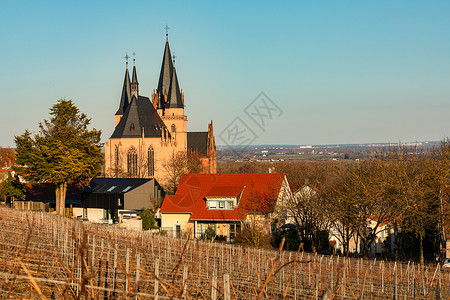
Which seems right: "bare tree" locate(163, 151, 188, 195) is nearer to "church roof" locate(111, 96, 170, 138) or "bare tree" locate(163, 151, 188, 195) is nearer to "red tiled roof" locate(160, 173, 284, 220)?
"church roof" locate(111, 96, 170, 138)

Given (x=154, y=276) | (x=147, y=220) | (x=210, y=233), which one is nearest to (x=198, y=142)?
(x=147, y=220)

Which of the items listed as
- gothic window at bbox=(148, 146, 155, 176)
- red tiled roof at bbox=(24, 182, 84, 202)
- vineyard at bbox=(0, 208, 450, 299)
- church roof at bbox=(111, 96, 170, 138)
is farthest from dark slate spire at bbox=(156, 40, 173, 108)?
vineyard at bbox=(0, 208, 450, 299)

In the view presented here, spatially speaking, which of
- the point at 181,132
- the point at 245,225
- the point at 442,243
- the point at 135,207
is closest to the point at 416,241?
the point at 442,243

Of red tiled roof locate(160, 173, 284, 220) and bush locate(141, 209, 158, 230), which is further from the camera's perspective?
bush locate(141, 209, 158, 230)

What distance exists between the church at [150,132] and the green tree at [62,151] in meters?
31.4

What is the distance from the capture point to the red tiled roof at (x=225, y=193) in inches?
1389

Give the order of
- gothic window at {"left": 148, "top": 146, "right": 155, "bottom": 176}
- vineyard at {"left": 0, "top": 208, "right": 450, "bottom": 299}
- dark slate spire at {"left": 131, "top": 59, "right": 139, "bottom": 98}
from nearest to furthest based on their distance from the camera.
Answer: vineyard at {"left": 0, "top": 208, "right": 450, "bottom": 299}
gothic window at {"left": 148, "top": 146, "right": 155, "bottom": 176}
dark slate spire at {"left": 131, "top": 59, "right": 139, "bottom": 98}

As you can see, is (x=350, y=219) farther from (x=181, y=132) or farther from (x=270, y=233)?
(x=181, y=132)

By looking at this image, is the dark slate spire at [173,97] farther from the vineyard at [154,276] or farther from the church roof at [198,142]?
the vineyard at [154,276]

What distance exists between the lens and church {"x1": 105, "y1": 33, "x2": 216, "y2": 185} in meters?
73.4

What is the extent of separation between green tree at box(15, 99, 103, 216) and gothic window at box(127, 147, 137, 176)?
1333 inches

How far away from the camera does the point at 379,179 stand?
29.4 metres

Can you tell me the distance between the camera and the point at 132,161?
242 feet

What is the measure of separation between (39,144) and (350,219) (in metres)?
23.7
